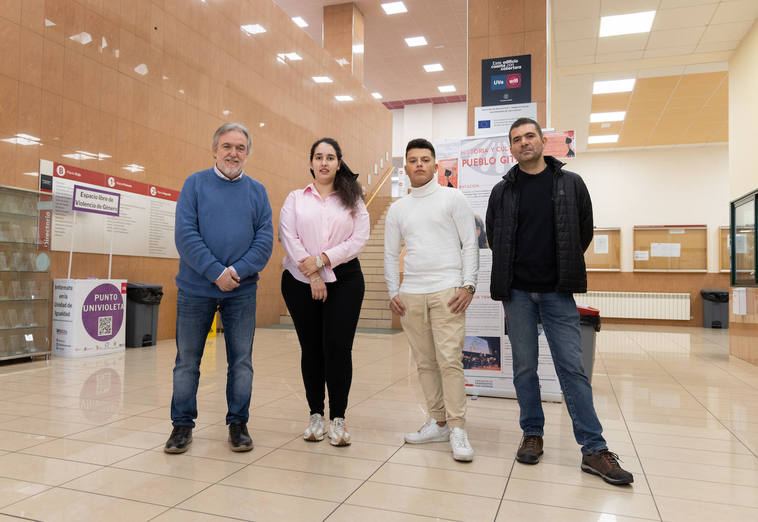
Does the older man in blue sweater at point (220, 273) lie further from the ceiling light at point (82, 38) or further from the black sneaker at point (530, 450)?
the ceiling light at point (82, 38)

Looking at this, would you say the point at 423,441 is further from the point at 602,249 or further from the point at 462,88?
the point at 462,88

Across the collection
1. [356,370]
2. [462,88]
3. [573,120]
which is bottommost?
[356,370]

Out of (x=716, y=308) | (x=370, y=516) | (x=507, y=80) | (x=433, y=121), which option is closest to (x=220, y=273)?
(x=370, y=516)

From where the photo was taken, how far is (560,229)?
245cm

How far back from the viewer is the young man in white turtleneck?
8.56 feet

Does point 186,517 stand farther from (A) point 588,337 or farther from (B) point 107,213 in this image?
(B) point 107,213

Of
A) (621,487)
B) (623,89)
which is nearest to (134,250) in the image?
(621,487)

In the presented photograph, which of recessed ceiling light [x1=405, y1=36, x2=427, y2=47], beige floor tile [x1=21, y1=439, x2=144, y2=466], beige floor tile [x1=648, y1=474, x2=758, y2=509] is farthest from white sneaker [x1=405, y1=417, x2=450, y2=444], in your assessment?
recessed ceiling light [x1=405, y1=36, x2=427, y2=47]

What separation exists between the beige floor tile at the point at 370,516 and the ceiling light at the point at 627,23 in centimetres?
674

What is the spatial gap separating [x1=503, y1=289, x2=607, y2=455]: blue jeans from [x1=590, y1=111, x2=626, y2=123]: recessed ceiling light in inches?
363

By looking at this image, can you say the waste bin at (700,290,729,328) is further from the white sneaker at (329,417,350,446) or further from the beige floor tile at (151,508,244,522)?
the beige floor tile at (151,508,244,522)

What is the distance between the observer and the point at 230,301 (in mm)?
2654

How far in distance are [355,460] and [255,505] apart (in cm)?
64

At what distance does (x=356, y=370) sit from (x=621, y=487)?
3.14 metres
